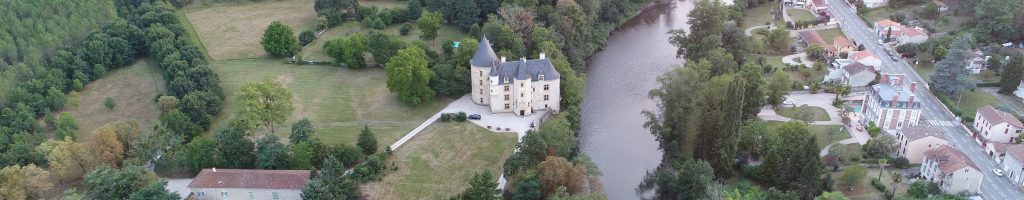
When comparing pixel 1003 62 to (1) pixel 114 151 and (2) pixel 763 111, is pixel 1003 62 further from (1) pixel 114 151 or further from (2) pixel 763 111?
(1) pixel 114 151

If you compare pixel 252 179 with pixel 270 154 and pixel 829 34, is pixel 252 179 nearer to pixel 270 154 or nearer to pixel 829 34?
pixel 270 154

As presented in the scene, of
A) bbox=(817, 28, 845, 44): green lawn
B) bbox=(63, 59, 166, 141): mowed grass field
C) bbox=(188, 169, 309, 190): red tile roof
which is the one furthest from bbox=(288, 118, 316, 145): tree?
bbox=(817, 28, 845, 44): green lawn

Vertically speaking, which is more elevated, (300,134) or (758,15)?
(758,15)

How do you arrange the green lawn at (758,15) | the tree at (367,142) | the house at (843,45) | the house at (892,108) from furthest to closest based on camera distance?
1. the green lawn at (758,15)
2. the house at (843,45)
3. the house at (892,108)
4. the tree at (367,142)

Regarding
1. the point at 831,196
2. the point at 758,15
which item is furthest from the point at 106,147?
the point at 758,15

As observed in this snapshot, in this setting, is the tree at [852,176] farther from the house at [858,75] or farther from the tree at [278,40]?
the tree at [278,40]

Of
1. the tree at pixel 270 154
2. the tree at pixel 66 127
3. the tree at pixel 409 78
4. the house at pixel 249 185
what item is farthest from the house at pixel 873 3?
the tree at pixel 66 127

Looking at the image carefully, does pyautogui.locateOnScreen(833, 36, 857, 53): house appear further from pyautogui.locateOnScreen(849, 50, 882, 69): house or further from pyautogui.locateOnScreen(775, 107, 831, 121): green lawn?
pyautogui.locateOnScreen(775, 107, 831, 121): green lawn
